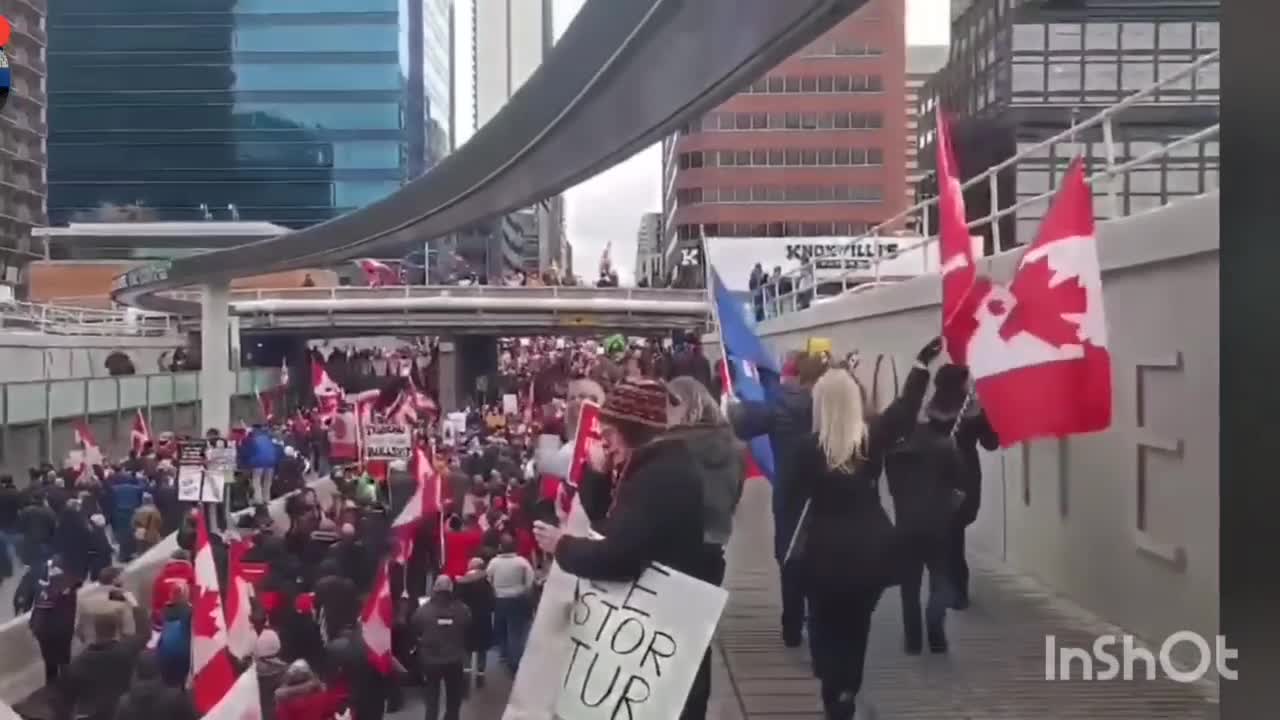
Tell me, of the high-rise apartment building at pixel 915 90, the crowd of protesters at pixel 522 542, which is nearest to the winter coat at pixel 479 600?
the crowd of protesters at pixel 522 542

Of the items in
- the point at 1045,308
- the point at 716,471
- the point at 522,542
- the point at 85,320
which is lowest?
the point at 522,542

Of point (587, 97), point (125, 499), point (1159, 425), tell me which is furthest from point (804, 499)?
point (125, 499)

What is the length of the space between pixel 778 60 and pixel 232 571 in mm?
4446

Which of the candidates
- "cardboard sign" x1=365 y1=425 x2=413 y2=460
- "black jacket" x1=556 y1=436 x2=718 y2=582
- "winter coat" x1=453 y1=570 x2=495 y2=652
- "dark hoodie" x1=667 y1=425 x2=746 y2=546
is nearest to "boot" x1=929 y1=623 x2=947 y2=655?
"dark hoodie" x1=667 y1=425 x2=746 y2=546

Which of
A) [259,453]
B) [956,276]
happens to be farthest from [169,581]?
[259,453]

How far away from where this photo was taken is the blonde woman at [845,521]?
17.4ft

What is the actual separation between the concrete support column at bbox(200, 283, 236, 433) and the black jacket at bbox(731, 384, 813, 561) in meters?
26.7

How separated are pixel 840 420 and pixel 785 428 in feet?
2.84

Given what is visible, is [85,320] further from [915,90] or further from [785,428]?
[785,428]

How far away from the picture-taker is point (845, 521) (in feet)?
17.6

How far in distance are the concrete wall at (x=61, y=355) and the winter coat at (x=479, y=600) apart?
2066cm

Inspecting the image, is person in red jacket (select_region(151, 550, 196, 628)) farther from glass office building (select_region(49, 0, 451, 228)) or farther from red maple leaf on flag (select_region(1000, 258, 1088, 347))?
glass office building (select_region(49, 0, 451, 228))

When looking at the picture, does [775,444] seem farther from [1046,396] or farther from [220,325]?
[220,325]

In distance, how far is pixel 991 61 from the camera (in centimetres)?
1352
